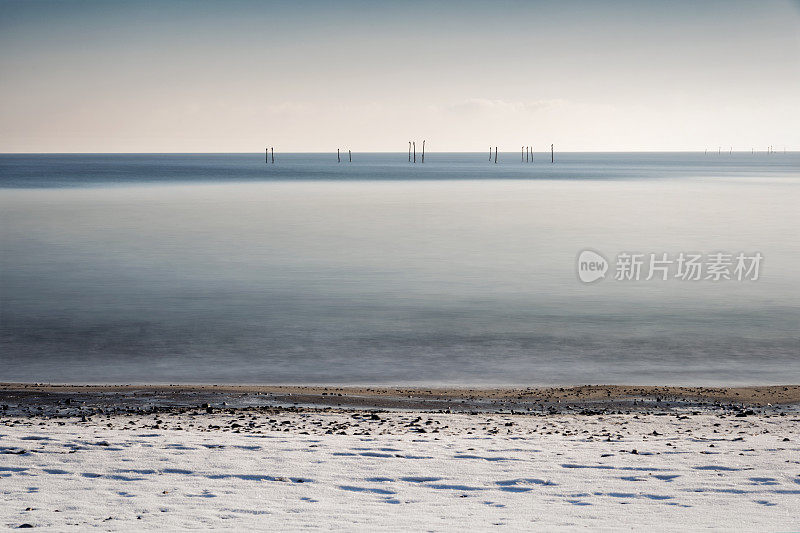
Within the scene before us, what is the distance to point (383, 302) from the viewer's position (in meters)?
21.9

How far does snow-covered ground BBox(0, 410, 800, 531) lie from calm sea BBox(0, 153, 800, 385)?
13.7 feet

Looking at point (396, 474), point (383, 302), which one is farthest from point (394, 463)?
point (383, 302)

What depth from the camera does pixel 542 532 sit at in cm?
581

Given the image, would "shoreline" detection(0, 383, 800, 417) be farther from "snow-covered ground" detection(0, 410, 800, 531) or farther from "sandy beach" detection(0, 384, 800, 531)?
"snow-covered ground" detection(0, 410, 800, 531)

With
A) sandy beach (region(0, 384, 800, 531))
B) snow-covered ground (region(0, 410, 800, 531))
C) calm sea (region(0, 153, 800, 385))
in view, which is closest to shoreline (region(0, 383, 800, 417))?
sandy beach (region(0, 384, 800, 531))

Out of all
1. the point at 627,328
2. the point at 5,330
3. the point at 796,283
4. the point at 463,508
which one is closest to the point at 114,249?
the point at 5,330

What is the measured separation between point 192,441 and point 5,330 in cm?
1113

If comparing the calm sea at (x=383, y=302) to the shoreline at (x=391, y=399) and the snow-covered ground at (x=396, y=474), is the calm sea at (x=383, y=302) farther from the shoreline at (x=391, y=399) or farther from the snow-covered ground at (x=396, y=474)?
the snow-covered ground at (x=396, y=474)

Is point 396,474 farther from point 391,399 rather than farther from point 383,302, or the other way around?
point 383,302

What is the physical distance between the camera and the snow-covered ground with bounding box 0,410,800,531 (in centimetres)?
612

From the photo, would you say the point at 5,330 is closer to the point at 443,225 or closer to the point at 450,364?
the point at 450,364

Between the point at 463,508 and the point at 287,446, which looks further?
the point at 287,446

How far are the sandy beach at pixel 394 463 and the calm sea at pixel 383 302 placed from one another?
2.82 m

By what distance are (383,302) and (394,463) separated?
14.3 m
